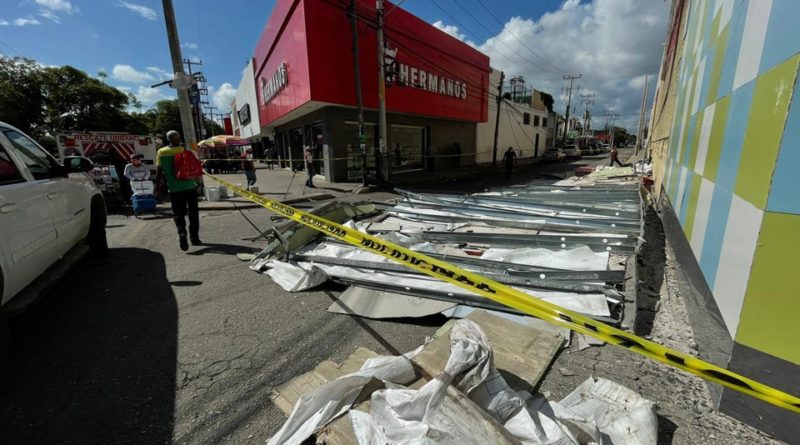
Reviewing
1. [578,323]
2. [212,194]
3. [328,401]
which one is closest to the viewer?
[578,323]

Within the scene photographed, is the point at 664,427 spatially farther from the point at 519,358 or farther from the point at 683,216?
the point at 683,216

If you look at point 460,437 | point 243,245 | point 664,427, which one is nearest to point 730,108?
point 664,427

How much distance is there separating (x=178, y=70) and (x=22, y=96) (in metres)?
28.4

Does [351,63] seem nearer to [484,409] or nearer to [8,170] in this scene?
[8,170]

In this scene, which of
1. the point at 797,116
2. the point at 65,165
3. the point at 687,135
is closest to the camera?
the point at 797,116

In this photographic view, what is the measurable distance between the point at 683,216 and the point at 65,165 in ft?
25.1

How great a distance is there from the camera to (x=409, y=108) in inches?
655

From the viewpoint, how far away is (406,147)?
19.4 meters

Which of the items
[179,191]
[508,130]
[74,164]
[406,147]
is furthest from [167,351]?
[508,130]

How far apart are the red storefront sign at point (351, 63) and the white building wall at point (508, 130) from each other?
4.50 m

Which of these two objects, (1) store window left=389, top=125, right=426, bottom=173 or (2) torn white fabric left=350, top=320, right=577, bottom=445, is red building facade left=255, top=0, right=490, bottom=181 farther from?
(2) torn white fabric left=350, top=320, right=577, bottom=445

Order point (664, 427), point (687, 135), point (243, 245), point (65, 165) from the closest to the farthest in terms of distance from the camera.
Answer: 1. point (664, 427)
2. point (65, 165)
3. point (687, 135)
4. point (243, 245)

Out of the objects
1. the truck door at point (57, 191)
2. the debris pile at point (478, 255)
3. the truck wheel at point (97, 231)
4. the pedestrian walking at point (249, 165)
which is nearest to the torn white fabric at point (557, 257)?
the debris pile at point (478, 255)

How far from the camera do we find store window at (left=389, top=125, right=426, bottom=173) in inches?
727
